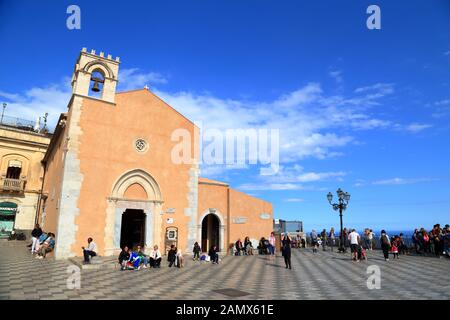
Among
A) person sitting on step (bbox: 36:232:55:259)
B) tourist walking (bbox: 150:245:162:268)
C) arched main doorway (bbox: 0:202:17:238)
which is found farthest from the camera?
arched main doorway (bbox: 0:202:17:238)

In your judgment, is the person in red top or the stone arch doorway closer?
the stone arch doorway

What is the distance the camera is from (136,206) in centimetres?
1830

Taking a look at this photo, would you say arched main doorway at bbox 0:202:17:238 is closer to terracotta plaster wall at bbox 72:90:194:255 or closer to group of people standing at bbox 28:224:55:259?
group of people standing at bbox 28:224:55:259

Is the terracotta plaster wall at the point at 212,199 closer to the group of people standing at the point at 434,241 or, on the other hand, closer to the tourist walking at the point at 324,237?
the tourist walking at the point at 324,237

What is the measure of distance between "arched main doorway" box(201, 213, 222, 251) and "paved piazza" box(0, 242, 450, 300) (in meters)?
9.87

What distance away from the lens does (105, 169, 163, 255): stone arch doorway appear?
17.2 meters

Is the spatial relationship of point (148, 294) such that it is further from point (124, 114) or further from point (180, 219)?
point (124, 114)

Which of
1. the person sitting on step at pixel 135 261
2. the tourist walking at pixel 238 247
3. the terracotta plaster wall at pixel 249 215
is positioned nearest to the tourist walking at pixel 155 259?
the person sitting on step at pixel 135 261

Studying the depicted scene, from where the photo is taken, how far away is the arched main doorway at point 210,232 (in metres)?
23.6

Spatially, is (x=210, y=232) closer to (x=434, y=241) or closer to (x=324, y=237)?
(x=324, y=237)

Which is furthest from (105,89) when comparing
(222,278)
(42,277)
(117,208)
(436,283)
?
(436,283)

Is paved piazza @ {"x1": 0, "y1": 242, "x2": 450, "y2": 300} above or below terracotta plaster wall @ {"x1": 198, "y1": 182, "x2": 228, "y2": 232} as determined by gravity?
below

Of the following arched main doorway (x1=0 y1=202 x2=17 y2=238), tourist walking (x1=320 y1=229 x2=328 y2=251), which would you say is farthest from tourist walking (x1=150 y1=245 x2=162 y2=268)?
arched main doorway (x1=0 y1=202 x2=17 y2=238)
